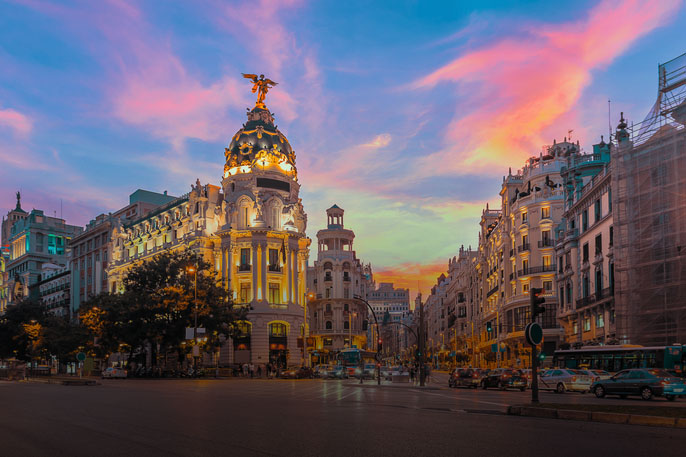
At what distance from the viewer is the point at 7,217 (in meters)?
171

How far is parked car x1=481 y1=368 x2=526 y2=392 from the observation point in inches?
1539

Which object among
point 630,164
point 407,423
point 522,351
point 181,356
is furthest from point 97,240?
point 407,423

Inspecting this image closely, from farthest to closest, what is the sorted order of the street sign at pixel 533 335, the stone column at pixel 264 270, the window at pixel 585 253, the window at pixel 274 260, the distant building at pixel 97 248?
the distant building at pixel 97 248 < the window at pixel 274 260 < the stone column at pixel 264 270 < the window at pixel 585 253 < the street sign at pixel 533 335

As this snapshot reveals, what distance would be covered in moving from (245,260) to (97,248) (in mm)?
41872

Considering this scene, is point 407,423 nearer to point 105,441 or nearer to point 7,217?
point 105,441

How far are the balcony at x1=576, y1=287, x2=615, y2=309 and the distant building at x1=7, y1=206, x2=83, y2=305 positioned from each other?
119626mm

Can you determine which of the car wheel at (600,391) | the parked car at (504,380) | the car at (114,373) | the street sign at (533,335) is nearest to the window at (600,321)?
the parked car at (504,380)

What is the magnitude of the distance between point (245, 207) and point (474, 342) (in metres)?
44.9

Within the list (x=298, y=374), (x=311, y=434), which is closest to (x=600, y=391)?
(x=311, y=434)

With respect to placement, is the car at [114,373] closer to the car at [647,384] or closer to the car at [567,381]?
the car at [567,381]

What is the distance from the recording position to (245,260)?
79875 millimetres

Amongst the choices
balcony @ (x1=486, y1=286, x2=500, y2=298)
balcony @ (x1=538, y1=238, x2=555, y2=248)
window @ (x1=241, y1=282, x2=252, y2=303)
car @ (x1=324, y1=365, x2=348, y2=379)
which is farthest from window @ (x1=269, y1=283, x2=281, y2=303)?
balcony @ (x1=538, y1=238, x2=555, y2=248)

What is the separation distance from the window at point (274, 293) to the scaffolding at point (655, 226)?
146 feet

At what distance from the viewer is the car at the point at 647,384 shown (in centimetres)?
2602
